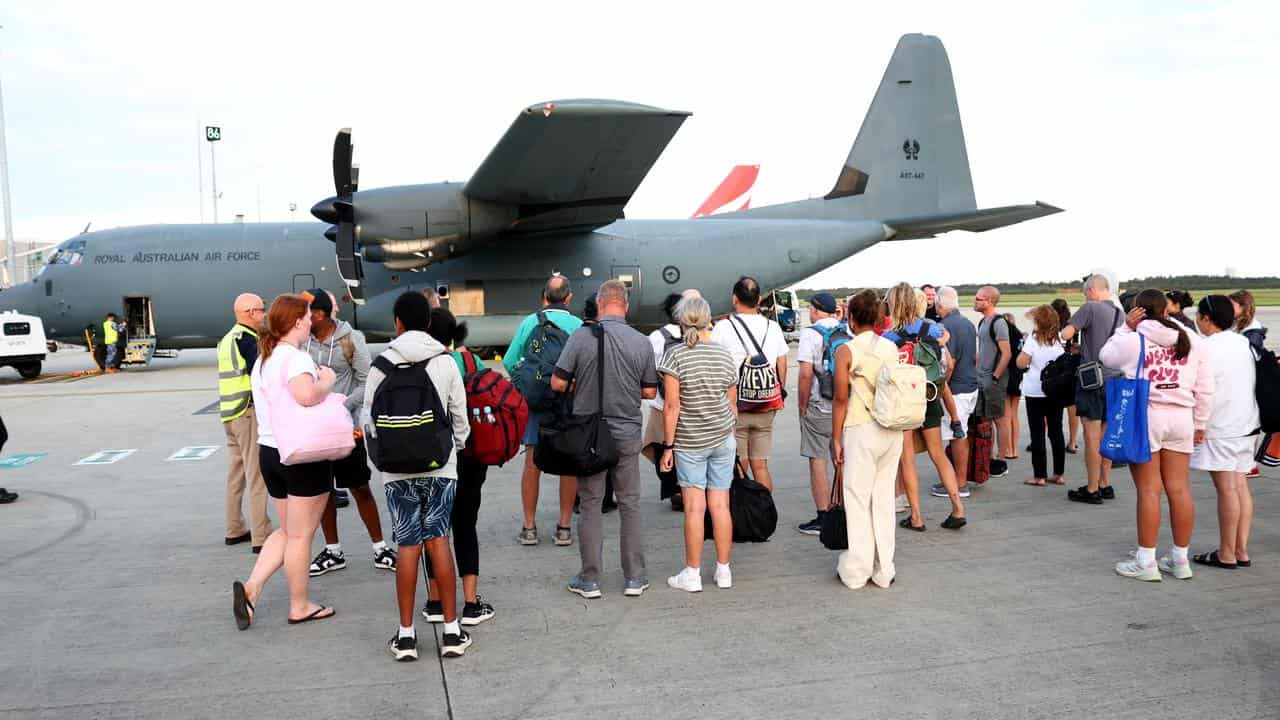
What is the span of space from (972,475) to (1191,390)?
2.46 m

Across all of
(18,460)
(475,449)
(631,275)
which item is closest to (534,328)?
(475,449)

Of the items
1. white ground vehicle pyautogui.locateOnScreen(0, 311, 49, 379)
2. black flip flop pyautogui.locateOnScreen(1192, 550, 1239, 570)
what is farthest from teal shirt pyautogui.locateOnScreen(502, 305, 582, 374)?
white ground vehicle pyautogui.locateOnScreen(0, 311, 49, 379)

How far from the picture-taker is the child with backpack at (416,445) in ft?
12.0

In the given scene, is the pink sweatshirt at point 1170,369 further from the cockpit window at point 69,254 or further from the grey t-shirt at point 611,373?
the cockpit window at point 69,254

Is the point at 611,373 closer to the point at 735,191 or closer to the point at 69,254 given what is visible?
the point at 69,254

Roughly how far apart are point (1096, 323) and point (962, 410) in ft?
4.08

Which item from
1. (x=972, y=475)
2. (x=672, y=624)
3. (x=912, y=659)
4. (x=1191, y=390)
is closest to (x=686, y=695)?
(x=672, y=624)

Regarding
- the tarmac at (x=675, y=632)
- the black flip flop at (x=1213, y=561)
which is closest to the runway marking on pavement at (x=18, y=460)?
the tarmac at (x=675, y=632)

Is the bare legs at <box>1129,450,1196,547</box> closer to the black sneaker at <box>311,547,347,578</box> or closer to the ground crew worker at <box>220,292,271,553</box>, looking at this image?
the black sneaker at <box>311,547,347,578</box>

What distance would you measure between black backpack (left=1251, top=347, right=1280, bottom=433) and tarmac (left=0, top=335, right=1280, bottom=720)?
0.88m

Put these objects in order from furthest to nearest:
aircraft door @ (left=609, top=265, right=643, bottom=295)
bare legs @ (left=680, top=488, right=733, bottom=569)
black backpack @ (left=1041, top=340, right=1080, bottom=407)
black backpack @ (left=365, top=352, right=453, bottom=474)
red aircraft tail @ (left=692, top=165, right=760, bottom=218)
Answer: red aircraft tail @ (left=692, top=165, right=760, bottom=218) < aircraft door @ (left=609, top=265, right=643, bottom=295) < black backpack @ (left=1041, top=340, right=1080, bottom=407) < bare legs @ (left=680, top=488, right=733, bottom=569) < black backpack @ (left=365, top=352, right=453, bottom=474)

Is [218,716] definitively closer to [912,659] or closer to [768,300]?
[912,659]

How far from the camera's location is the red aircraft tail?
33.6 meters

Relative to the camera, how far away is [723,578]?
474 cm
